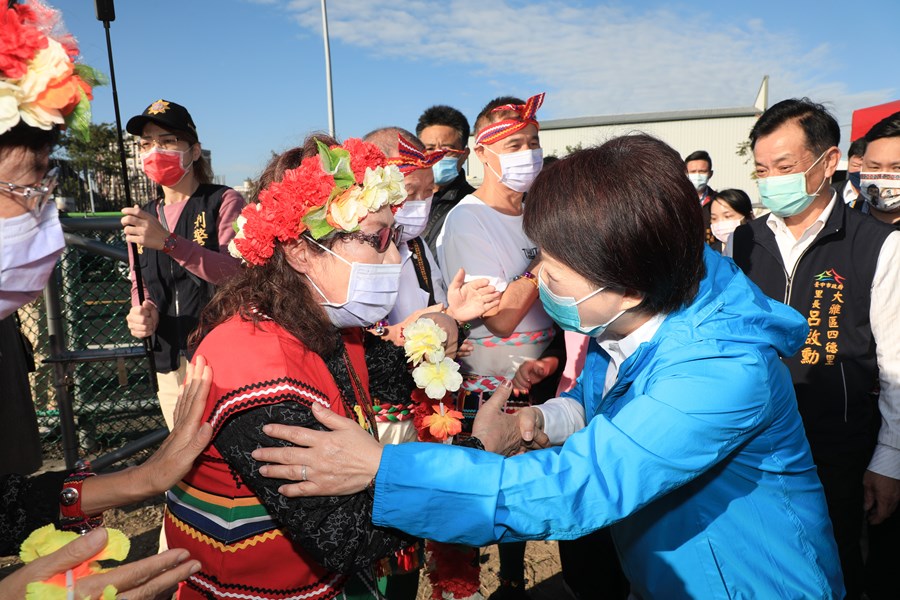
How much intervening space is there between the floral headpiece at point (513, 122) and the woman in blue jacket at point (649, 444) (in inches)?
81.5

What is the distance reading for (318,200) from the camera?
194 cm

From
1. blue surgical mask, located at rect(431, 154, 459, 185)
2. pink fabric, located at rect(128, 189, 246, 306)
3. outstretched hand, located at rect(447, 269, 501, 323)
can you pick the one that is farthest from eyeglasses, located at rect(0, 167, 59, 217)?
blue surgical mask, located at rect(431, 154, 459, 185)

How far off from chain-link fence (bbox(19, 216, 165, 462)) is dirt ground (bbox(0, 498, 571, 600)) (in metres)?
0.63

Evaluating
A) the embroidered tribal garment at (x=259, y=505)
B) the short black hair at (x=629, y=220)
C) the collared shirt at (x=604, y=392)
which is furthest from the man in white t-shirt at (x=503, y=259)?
the embroidered tribal garment at (x=259, y=505)

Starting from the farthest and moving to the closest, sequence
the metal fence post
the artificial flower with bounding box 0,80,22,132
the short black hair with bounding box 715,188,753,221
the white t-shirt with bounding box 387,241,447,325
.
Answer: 1. the short black hair with bounding box 715,188,753,221
2. the metal fence post
3. the white t-shirt with bounding box 387,241,447,325
4. the artificial flower with bounding box 0,80,22,132

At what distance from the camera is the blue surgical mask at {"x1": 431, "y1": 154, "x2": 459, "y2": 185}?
5371 mm

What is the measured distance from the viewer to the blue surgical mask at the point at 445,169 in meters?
5.37

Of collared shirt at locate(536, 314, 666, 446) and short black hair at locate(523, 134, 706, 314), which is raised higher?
short black hair at locate(523, 134, 706, 314)

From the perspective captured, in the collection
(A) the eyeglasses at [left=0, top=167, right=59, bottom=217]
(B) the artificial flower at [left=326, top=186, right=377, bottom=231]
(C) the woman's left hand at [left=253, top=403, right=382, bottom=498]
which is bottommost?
(C) the woman's left hand at [left=253, top=403, right=382, bottom=498]

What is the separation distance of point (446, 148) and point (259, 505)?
14.0 ft

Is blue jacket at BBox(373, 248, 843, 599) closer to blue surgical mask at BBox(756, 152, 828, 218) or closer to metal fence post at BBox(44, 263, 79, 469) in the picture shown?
blue surgical mask at BBox(756, 152, 828, 218)

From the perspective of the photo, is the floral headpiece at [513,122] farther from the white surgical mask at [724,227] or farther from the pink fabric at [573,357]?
the white surgical mask at [724,227]

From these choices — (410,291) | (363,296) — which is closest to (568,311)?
(363,296)

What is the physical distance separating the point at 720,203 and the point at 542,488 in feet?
18.9
